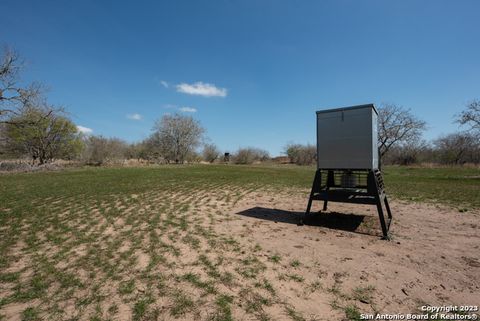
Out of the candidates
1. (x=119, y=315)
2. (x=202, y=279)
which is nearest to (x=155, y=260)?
(x=202, y=279)

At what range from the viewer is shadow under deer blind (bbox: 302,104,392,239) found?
4.88 meters

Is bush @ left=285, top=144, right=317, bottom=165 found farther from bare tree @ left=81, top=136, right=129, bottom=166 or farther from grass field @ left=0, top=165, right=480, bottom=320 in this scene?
grass field @ left=0, top=165, right=480, bottom=320

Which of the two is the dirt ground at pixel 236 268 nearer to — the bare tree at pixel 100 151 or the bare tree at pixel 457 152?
the bare tree at pixel 100 151

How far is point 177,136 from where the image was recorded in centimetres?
4516

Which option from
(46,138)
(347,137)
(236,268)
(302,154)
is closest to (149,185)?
(236,268)

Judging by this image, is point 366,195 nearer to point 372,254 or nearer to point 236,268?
point 372,254

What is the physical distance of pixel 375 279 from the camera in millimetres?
3033

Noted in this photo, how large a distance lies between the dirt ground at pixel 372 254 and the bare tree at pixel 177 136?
1571 inches

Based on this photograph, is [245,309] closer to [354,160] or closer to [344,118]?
[354,160]

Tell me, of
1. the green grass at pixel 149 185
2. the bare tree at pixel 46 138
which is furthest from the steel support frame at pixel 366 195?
the bare tree at pixel 46 138

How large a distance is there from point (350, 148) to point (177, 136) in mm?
42760

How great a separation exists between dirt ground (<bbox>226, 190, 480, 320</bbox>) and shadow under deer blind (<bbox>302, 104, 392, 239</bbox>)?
64cm

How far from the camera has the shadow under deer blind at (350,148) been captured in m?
4.88

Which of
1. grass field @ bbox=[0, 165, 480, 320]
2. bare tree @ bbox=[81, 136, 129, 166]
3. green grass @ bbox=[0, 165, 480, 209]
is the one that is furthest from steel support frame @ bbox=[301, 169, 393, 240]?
bare tree @ bbox=[81, 136, 129, 166]
